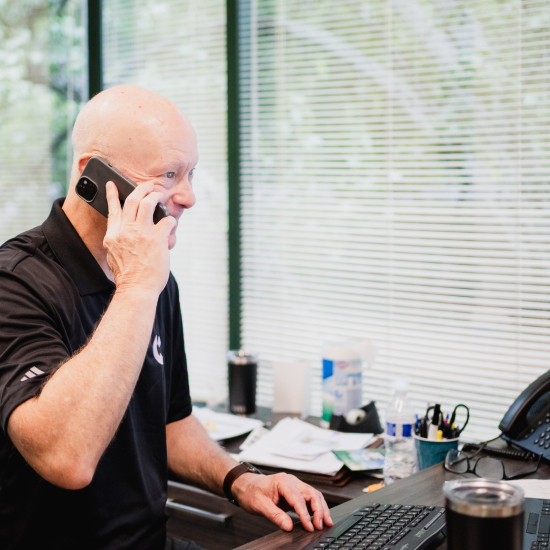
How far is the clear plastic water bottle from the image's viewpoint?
1519 millimetres

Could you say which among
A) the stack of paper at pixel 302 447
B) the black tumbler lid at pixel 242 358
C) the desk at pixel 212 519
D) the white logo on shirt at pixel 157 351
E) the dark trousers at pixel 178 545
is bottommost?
the desk at pixel 212 519

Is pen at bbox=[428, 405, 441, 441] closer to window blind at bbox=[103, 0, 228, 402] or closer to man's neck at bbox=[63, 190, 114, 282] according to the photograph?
man's neck at bbox=[63, 190, 114, 282]

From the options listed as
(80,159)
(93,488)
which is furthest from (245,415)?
(80,159)

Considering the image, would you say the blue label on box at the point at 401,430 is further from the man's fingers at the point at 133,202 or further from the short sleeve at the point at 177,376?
the man's fingers at the point at 133,202

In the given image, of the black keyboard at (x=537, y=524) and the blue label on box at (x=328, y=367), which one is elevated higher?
the black keyboard at (x=537, y=524)

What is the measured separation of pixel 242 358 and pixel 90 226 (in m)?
0.95

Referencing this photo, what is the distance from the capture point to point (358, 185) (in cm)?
220

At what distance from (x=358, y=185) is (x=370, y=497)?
1227mm

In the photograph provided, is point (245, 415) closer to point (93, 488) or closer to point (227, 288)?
point (227, 288)

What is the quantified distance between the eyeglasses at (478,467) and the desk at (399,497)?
0.02 metres

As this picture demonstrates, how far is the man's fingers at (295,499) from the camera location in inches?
41.9

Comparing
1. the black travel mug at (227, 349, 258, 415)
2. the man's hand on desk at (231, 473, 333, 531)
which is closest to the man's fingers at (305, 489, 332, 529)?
the man's hand on desk at (231, 473, 333, 531)

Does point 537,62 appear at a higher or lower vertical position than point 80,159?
higher

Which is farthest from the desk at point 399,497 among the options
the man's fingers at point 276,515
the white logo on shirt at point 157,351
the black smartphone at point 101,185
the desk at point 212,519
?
the black smartphone at point 101,185
